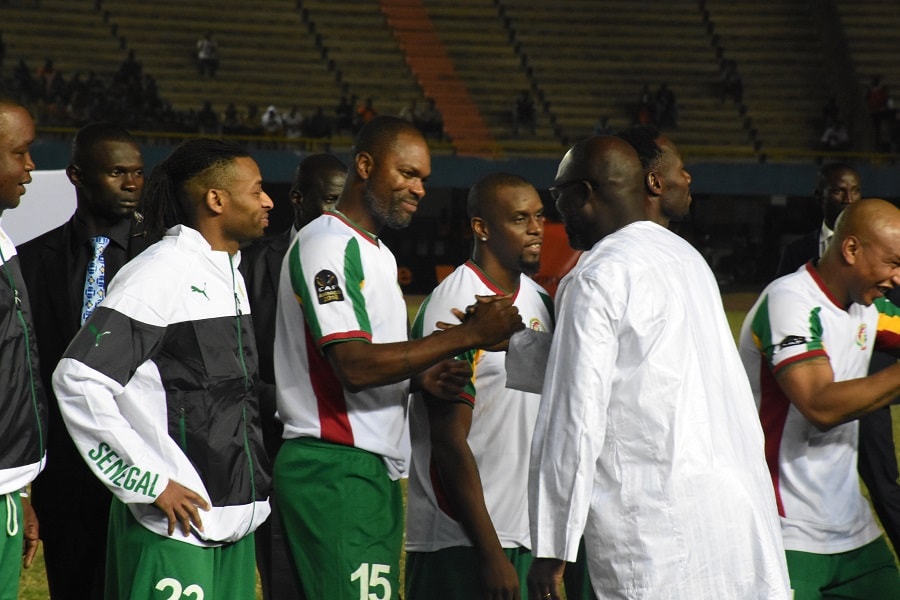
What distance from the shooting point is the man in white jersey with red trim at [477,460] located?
339 cm

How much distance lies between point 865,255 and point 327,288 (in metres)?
1.78

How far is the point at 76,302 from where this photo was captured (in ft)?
13.4

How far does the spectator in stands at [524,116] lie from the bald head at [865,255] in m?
25.1

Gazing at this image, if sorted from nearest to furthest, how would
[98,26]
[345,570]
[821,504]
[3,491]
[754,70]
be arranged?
1. [3,491]
2. [345,570]
3. [821,504]
4. [98,26]
5. [754,70]

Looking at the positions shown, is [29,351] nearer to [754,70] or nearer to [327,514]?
[327,514]

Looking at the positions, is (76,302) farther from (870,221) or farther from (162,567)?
(870,221)

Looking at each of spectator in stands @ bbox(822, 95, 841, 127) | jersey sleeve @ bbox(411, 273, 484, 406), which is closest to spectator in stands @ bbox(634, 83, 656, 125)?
spectator in stands @ bbox(822, 95, 841, 127)

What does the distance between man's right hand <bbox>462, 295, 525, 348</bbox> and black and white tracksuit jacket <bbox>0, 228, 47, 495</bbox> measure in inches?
46.6

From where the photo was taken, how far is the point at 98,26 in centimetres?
2880

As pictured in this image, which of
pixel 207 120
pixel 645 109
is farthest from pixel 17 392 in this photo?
pixel 645 109

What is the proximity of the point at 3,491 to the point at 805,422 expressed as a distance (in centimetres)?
240

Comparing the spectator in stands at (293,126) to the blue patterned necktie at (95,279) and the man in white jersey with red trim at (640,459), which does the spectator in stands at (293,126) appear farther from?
the man in white jersey with red trim at (640,459)

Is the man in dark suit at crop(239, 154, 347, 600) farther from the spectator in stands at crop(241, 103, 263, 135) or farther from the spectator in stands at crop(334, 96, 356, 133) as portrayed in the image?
the spectator in stands at crop(334, 96, 356, 133)

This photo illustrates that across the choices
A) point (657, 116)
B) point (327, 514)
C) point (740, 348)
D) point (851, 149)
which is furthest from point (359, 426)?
point (851, 149)
